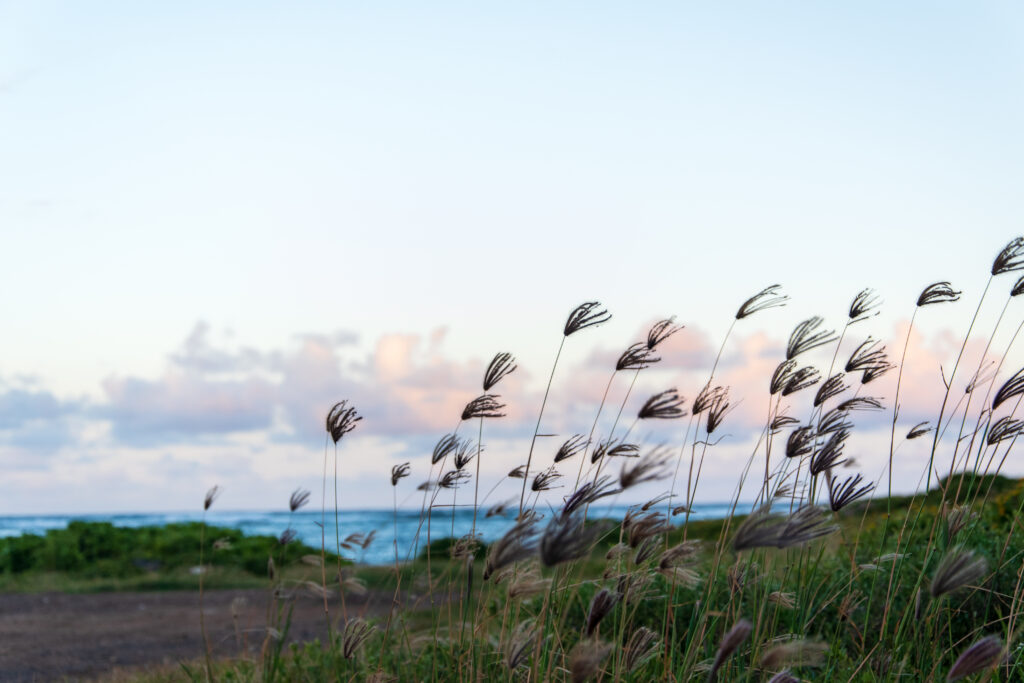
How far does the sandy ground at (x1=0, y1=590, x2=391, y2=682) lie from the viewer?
7.02 metres

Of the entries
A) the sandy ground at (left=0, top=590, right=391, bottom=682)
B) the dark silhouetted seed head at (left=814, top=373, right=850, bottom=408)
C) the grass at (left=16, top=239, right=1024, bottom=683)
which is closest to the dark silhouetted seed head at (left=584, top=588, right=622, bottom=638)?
the grass at (left=16, top=239, right=1024, bottom=683)

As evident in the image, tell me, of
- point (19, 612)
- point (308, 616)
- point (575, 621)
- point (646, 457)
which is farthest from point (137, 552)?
point (646, 457)

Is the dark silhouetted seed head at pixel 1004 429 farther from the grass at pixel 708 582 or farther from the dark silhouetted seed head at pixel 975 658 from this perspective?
the dark silhouetted seed head at pixel 975 658

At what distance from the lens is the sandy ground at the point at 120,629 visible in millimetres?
7021

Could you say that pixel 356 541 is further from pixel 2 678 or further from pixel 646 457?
pixel 2 678

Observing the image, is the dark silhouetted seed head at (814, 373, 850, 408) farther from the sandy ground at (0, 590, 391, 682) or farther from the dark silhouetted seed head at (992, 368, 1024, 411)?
the sandy ground at (0, 590, 391, 682)

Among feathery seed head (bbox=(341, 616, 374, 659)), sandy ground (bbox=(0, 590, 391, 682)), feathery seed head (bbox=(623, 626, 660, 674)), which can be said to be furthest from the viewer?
sandy ground (bbox=(0, 590, 391, 682))

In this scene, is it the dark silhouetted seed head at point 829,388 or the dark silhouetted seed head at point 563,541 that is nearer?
the dark silhouetted seed head at point 563,541

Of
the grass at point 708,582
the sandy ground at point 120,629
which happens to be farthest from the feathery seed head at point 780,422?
the sandy ground at point 120,629

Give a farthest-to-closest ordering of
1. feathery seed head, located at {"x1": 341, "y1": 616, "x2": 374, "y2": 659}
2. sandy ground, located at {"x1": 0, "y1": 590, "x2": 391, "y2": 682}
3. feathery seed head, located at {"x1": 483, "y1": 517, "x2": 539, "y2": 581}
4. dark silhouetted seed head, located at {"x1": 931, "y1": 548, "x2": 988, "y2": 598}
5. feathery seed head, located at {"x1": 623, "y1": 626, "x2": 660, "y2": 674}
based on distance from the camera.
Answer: sandy ground, located at {"x1": 0, "y1": 590, "x2": 391, "y2": 682} → feathery seed head, located at {"x1": 341, "y1": 616, "x2": 374, "y2": 659} → feathery seed head, located at {"x1": 623, "y1": 626, "x2": 660, "y2": 674} → dark silhouetted seed head, located at {"x1": 931, "y1": 548, "x2": 988, "y2": 598} → feathery seed head, located at {"x1": 483, "y1": 517, "x2": 539, "y2": 581}

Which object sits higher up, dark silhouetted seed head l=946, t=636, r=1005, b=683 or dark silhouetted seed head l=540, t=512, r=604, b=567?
dark silhouetted seed head l=540, t=512, r=604, b=567

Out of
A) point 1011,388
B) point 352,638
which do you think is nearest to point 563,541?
point 352,638

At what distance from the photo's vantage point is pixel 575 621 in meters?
5.74

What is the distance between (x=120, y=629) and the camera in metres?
9.13
